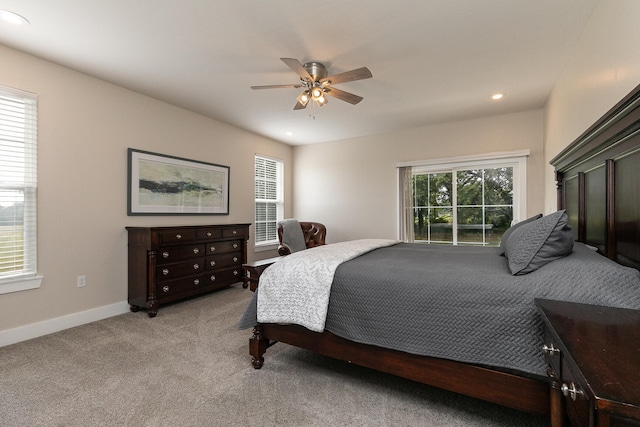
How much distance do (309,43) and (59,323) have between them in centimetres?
343

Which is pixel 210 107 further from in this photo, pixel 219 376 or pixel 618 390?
pixel 618 390

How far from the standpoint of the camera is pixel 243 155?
4957mm

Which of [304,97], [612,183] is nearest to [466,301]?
[612,183]

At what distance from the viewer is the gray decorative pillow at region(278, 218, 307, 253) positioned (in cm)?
469

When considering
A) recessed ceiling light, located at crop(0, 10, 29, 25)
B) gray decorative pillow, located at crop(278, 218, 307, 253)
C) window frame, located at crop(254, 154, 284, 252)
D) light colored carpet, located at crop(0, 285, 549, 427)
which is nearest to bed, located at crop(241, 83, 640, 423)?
light colored carpet, located at crop(0, 285, 549, 427)

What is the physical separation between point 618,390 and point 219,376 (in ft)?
6.71

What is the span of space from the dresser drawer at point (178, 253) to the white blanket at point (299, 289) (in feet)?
6.00

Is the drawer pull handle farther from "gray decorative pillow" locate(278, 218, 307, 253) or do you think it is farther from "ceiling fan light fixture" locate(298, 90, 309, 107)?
"gray decorative pillow" locate(278, 218, 307, 253)

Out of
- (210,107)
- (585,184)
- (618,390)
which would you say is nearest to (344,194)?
(210,107)

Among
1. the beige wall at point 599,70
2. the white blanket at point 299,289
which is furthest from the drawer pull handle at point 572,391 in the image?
the beige wall at point 599,70

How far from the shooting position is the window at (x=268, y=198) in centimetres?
535

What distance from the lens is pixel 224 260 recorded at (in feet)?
13.6

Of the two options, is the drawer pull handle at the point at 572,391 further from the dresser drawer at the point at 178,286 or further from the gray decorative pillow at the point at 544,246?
the dresser drawer at the point at 178,286

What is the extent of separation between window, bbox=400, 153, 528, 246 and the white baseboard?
4.03 meters
